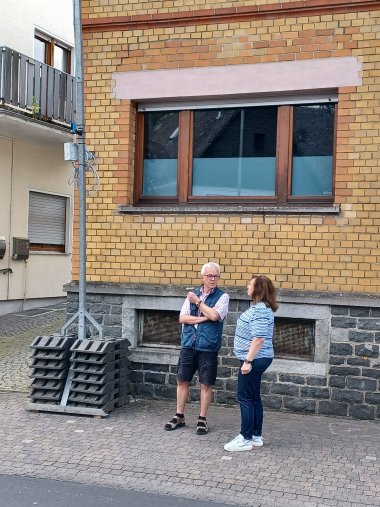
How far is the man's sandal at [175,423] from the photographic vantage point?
7.05 metres

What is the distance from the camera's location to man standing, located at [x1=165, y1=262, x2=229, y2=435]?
22.9 ft

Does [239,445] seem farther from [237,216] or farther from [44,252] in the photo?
[44,252]

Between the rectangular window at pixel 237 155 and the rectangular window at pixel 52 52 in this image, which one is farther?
the rectangular window at pixel 52 52

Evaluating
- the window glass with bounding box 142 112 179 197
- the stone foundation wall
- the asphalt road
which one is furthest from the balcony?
the asphalt road

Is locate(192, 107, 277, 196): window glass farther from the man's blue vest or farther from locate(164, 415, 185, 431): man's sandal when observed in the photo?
locate(164, 415, 185, 431): man's sandal

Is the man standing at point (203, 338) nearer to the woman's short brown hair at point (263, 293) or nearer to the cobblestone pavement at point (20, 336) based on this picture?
the woman's short brown hair at point (263, 293)

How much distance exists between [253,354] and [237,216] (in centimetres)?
223

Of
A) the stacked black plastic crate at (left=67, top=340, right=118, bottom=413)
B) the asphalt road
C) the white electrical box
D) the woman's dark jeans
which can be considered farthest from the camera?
the white electrical box

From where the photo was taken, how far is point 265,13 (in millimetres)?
8047

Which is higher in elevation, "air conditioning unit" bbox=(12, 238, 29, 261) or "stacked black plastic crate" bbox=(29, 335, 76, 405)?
"air conditioning unit" bbox=(12, 238, 29, 261)

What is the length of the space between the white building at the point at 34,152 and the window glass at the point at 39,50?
0.9 inches

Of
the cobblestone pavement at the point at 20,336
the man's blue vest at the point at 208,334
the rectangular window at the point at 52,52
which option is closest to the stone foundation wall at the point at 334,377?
the man's blue vest at the point at 208,334

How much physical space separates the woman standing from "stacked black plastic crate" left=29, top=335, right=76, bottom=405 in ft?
7.03

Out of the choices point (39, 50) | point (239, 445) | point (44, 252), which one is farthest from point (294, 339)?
point (39, 50)
